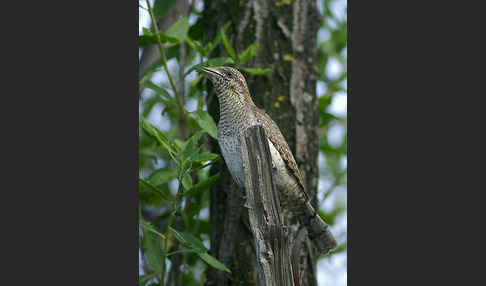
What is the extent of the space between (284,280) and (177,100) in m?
1.54

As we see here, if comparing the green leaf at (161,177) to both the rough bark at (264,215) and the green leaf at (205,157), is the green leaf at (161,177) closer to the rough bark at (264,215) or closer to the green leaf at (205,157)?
the green leaf at (205,157)

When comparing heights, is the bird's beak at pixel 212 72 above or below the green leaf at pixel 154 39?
below

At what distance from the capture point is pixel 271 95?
125 inches

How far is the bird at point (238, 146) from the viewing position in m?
2.44

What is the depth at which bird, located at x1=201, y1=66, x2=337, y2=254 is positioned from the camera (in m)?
2.44

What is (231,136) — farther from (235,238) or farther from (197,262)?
(197,262)

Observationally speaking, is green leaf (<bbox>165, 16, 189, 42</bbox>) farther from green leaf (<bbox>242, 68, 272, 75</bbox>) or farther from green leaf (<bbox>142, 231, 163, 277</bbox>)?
green leaf (<bbox>142, 231, 163, 277</bbox>)

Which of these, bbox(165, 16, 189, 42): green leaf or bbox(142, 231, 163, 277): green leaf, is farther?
bbox(165, 16, 189, 42): green leaf

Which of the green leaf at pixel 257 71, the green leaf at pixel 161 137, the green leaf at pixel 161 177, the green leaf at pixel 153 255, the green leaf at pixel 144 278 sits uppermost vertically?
the green leaf at pixel 257 71

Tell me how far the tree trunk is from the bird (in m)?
0.39

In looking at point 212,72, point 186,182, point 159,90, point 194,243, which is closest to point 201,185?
point 186,182

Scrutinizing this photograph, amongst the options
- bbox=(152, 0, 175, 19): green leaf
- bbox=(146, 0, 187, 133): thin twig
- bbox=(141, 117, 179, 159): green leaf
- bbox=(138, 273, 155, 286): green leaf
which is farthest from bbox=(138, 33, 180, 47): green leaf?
bbox=(138, 273, 155, 286): green leaf

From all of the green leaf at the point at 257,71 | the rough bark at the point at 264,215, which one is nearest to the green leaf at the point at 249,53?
the green leaf at the point at 257,71

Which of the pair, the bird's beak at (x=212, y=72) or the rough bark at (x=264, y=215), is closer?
the rough bark at (x=264, y=215)
